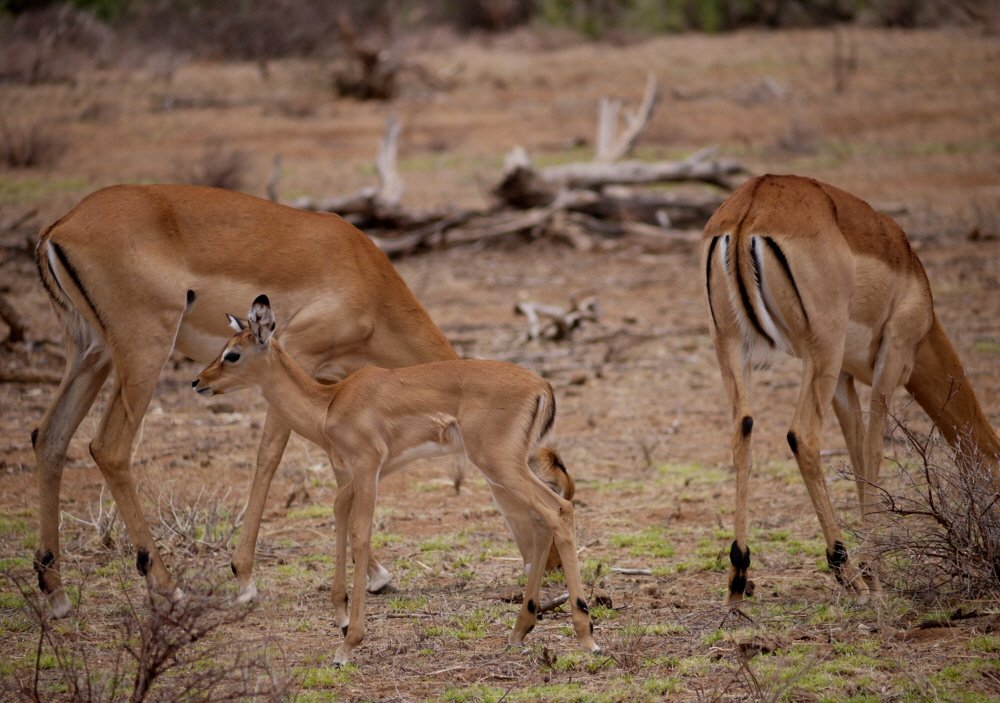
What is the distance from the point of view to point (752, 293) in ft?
18.0

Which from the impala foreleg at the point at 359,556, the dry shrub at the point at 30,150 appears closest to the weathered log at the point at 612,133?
the dry shrub at the point at 30,150

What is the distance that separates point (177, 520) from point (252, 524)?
2.89ft

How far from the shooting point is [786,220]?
220 inches

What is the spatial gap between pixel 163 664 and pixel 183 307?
2.07 metres

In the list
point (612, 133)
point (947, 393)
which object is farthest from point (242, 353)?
point (612, 133)

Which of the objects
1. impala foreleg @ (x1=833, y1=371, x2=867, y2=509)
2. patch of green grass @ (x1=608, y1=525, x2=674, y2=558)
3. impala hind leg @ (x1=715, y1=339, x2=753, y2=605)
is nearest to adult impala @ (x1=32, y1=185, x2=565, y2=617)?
impala hind leg @ (x1=715, y1=339, x2=753, y2=605)

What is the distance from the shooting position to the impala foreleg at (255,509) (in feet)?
18.3

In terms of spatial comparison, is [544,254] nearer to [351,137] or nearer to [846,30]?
[351,137]

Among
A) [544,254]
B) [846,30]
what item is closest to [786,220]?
[544,254]

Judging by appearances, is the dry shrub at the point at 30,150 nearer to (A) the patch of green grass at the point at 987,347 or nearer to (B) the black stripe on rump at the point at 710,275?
(A) the patch of green grass at the point at 987,347

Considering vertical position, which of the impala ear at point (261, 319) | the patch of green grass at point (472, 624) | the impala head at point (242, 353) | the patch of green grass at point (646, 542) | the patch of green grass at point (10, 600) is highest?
the impala ear at point (261, 319)

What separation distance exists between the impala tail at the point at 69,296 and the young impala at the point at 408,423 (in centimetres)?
94

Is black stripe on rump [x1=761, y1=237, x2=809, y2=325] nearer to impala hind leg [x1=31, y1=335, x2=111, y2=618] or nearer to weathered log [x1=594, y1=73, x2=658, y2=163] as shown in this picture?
impala hind leg [x1=31, y1=335, x2=111, y2=618]

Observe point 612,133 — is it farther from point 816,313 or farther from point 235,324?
point 235,324
